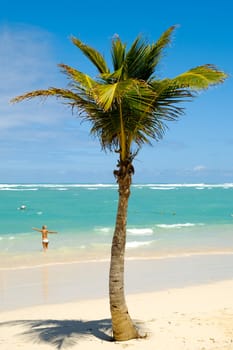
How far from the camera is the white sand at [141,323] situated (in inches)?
288

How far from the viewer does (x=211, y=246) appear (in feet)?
79.6

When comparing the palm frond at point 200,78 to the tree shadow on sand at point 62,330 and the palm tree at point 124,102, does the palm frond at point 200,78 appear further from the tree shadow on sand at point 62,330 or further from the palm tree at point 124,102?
the tree shadow on sand at point 62,330

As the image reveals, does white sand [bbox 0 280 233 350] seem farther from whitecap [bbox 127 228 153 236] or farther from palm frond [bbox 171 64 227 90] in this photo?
whitecap [bbox 127 228 153 236]

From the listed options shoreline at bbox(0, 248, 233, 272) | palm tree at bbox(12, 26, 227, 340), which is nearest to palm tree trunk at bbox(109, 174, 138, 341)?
palm tree at bbox(12, 26, 227, 340)

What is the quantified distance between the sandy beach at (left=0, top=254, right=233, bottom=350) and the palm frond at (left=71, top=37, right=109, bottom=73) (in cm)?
450

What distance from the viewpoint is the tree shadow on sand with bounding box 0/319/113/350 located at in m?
7.60

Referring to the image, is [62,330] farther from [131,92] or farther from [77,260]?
[77,260]

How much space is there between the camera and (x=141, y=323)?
8.61 metres

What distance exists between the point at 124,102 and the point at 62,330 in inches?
176

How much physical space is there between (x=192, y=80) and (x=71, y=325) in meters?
5.30

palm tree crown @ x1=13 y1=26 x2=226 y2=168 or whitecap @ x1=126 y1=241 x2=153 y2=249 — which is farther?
whitecap @ x1=126 y1=241 x2=153 y2=249

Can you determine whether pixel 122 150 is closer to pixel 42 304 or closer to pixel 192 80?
pixel 192 80

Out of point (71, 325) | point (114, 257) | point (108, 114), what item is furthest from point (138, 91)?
point (71, 325)

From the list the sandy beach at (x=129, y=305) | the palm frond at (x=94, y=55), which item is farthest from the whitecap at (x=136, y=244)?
the palm frond at (x=94, y=55)
